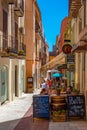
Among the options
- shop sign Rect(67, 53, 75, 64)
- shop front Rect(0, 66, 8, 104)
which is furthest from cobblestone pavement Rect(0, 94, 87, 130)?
shop sign Rect(67, 53, 75, 64)

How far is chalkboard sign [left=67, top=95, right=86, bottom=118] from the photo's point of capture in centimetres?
1451

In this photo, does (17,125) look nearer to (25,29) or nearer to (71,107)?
(71,107)

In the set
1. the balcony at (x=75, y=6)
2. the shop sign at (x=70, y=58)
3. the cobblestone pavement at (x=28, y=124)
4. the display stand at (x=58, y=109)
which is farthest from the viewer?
the shop sign at (x=70, y=58)

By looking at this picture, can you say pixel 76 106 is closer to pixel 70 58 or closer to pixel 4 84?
pixel 70 58

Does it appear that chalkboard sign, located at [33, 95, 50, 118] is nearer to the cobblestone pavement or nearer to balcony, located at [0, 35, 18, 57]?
the cobblestone pavement

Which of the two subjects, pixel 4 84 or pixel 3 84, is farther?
pixel 4 84

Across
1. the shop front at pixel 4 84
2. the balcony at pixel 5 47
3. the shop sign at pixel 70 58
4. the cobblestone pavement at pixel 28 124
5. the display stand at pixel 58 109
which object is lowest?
the cobblestone pavement at pixel 28 124

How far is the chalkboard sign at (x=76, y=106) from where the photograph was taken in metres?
14.5

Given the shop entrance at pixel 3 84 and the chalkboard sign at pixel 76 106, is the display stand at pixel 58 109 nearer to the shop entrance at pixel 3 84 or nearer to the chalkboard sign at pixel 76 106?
the chalkboard sign at pixel 76 106

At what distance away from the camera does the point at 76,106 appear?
14.5m

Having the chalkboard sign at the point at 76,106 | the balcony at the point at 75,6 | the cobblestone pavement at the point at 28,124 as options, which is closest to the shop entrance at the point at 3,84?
the cobblestone pavement at the point at 28,124

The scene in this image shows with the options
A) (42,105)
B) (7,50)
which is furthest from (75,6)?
(42,105)

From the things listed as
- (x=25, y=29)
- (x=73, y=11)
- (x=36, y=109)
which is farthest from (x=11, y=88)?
(x=25, y=29)

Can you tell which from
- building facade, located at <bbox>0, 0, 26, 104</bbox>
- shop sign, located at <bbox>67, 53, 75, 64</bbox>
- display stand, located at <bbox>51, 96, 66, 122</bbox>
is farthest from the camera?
shop sign, located at <bbox>67, 53, 75, 64</bbox>
